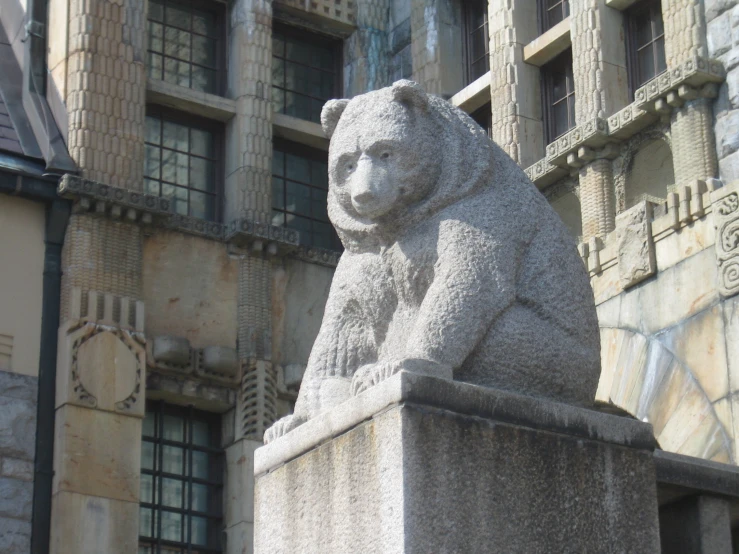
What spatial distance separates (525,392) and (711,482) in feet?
3.98

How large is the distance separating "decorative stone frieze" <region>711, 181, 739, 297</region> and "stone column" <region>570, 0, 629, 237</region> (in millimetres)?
1830

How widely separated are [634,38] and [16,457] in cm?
721

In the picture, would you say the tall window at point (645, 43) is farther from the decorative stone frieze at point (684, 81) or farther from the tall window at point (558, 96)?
the decorative stone frieze at point (684, 81)

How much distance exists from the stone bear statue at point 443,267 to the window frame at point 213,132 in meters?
11.1

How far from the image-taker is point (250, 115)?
19.7 meters

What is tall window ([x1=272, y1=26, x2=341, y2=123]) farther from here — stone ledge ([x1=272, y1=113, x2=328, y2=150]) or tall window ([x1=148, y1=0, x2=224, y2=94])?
tall window ([x1=148, y1=0, x2=224, y2=94])

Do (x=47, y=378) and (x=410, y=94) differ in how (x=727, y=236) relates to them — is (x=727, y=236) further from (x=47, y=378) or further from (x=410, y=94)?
(x=47, y=378)

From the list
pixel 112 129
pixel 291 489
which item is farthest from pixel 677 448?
pixel 112 129

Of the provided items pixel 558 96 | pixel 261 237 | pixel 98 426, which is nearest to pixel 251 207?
pixel 261 237

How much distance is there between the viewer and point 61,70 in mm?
18828

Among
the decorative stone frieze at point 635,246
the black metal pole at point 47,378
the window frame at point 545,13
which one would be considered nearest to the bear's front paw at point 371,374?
the decorative stone frieze at point 635,246

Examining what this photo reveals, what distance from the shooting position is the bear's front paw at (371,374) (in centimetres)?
755

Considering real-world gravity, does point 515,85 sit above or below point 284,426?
above

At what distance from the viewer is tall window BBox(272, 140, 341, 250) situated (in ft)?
66.1
